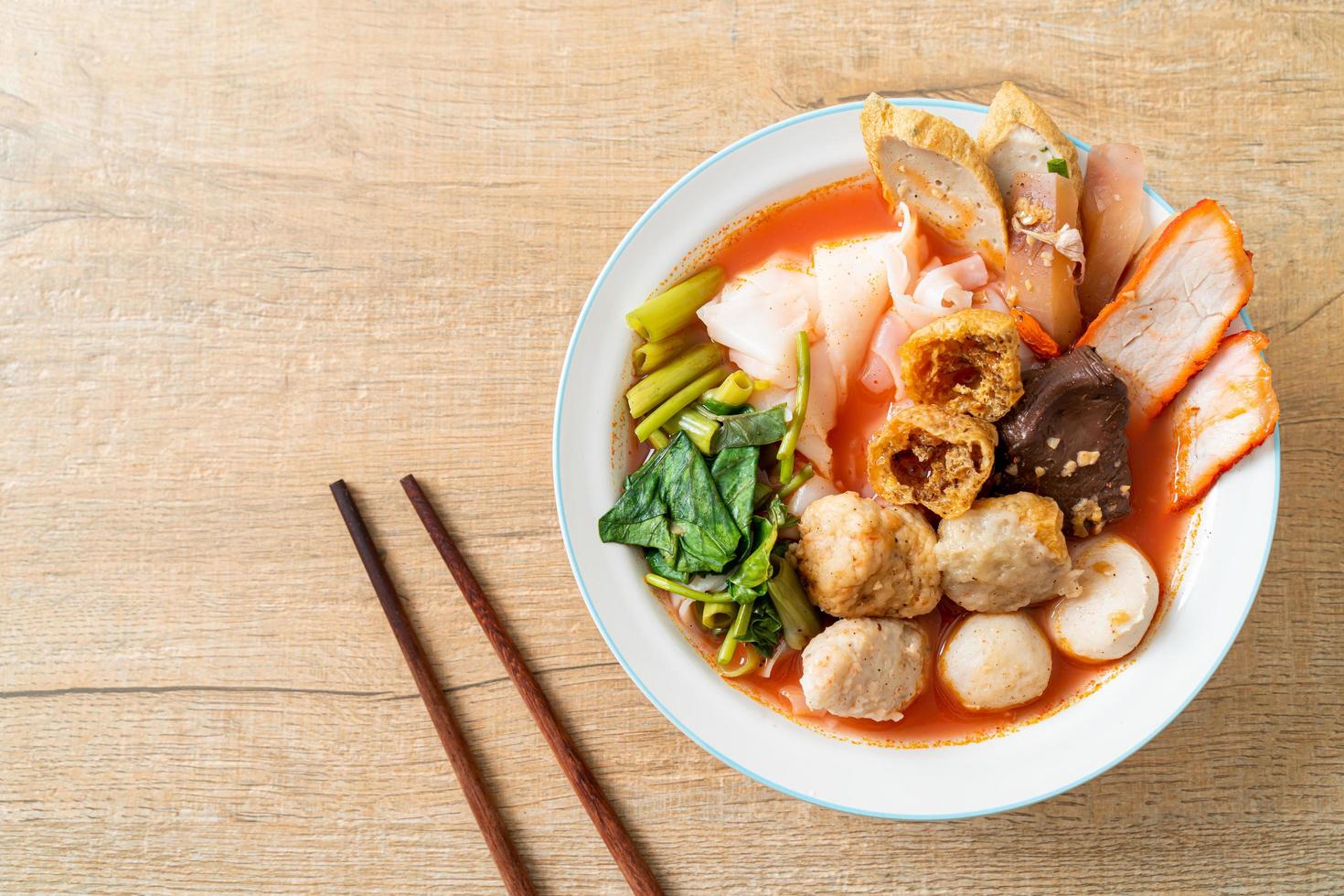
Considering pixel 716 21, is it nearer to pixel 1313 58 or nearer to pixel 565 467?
pixel 565 467

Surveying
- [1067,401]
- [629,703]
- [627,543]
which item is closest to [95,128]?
[627,543]

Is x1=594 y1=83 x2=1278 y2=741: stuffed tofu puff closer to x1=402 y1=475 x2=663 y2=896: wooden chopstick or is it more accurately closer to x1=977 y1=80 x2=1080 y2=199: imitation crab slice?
x1=977 y1=80 x2=1080 y2=199: imitation crab slice

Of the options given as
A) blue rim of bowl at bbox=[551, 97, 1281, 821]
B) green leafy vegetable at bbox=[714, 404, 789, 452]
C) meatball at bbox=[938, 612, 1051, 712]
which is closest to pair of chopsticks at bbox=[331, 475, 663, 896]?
blue rim of bowl at bbox=[551, 97, 1281, 821]

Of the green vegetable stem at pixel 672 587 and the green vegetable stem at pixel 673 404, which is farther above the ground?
the green vegetable stem at pixel 673 404

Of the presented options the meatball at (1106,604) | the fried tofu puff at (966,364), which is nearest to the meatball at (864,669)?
the meatball at (1106,604)

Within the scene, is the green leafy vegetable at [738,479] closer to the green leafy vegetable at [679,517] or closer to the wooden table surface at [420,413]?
the green leafy vegetable at [679,517]

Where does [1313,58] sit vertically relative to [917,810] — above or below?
above

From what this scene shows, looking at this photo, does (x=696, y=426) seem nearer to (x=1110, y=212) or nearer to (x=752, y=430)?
(x=752, y=430)
